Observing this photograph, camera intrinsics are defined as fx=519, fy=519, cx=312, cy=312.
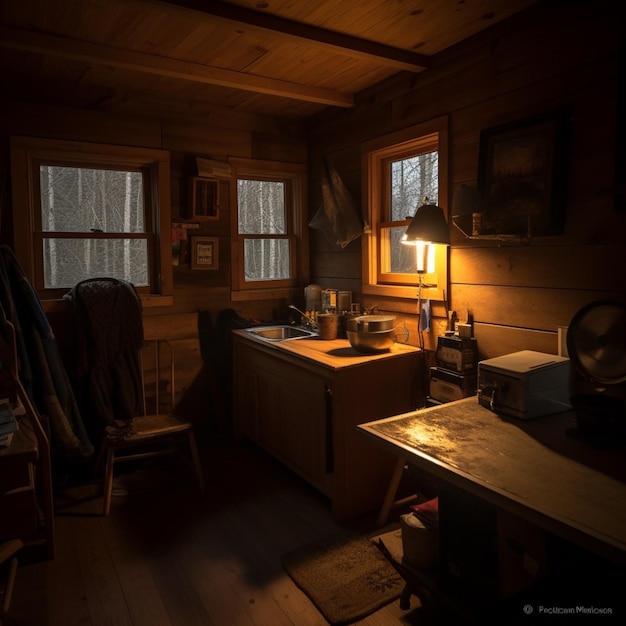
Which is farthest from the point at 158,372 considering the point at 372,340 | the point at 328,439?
the point at 372,340

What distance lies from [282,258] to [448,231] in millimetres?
1611

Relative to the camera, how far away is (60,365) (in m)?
2.75

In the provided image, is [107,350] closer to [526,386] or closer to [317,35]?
[317,35]

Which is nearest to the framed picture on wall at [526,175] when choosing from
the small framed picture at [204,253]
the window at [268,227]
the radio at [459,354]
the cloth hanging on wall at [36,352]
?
the radio at [459,354]

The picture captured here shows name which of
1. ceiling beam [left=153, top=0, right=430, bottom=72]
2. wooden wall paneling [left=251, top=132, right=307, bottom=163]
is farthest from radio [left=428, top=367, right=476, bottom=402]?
wooden wall paneling [left=251, top=132, right=307, bottom=163]

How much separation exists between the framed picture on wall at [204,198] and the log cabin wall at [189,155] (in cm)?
6

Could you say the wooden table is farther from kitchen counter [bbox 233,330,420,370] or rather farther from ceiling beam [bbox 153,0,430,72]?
ceiling beam [bbox 153,0,430,72]

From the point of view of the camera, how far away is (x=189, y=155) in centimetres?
335

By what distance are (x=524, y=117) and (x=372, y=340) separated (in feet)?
4.01

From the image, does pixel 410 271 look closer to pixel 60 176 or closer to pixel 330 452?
pixel 330 452

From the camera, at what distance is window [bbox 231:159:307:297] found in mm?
3592

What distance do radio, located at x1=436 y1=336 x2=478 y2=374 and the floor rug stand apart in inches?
35.0

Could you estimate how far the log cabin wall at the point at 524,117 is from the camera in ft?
6.30

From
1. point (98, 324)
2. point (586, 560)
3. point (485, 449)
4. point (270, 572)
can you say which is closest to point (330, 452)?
point (270, 572)
